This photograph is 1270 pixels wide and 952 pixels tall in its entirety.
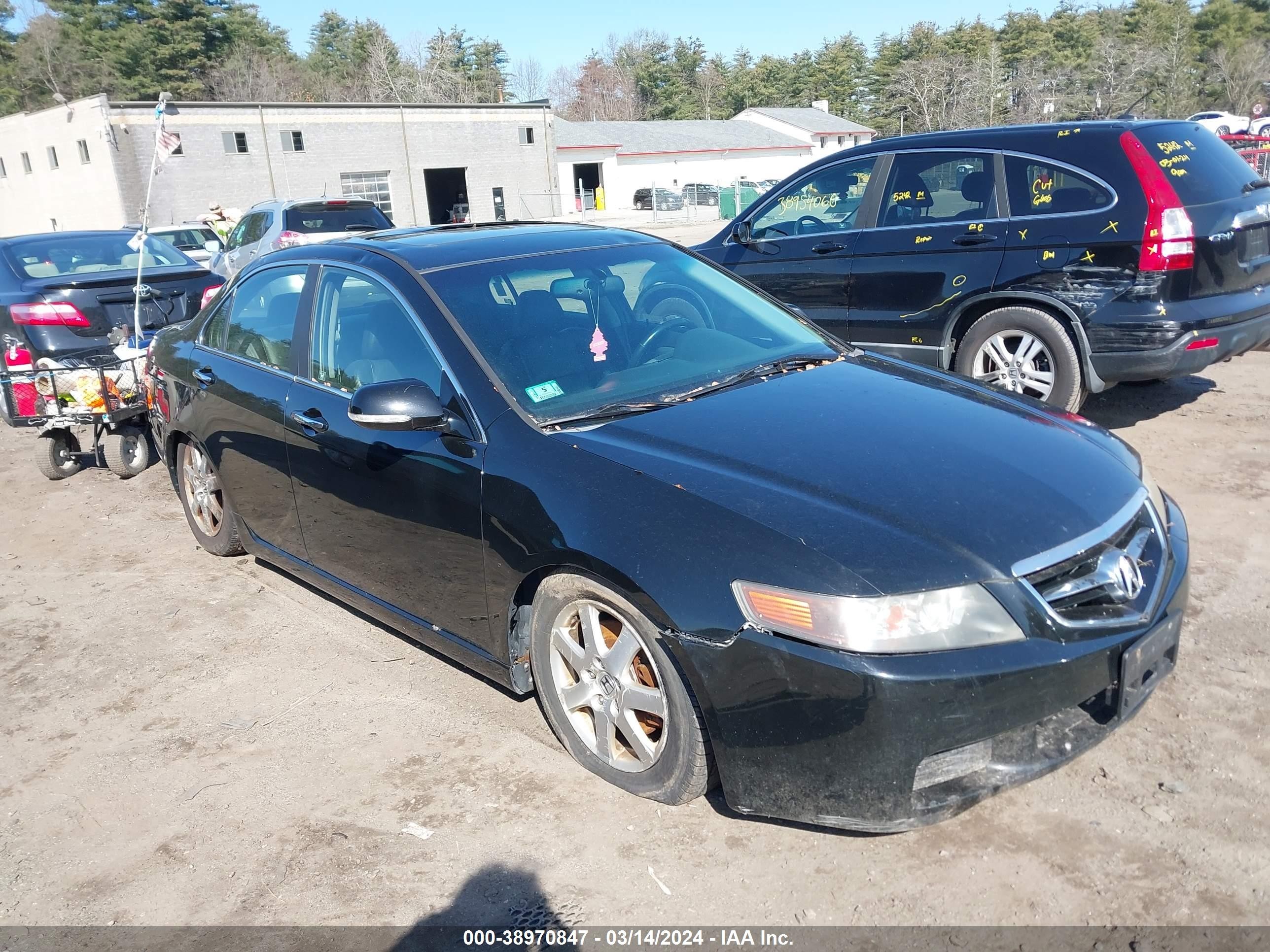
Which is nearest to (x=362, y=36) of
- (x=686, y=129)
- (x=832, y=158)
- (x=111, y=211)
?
(x=686, y=129)

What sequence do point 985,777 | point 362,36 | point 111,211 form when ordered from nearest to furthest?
1. point 985,777
2. point 111,211
3. point 362,36

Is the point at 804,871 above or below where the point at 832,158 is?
below

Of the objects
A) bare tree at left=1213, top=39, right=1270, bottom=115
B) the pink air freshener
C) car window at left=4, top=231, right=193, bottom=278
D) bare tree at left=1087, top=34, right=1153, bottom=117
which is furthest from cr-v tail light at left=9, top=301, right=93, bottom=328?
bare tree at left=1213, top=39, right=1270, bottom=115

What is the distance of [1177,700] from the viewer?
11.0 feet

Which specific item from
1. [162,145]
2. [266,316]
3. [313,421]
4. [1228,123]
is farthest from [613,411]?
[1228,123]

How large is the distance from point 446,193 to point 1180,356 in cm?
4633

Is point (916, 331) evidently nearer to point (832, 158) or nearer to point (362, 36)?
point (832, 158)

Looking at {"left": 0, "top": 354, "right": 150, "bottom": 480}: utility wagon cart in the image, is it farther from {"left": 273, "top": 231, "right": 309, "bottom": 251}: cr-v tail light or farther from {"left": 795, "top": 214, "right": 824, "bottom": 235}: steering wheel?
{"left": 273, "top": 231, "right": 309, "bottom": 251}: cr-v tail light

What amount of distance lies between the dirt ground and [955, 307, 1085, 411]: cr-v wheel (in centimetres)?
151

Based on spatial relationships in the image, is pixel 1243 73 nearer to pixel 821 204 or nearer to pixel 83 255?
pixel 821 204

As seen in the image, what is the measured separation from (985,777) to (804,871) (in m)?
0.56

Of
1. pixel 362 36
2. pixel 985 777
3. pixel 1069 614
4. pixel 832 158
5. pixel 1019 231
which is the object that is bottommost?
pixel 985 777

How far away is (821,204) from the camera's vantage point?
7.09 metres

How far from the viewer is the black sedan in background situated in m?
7.43
